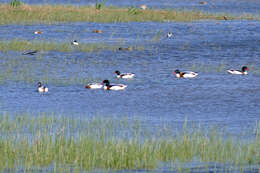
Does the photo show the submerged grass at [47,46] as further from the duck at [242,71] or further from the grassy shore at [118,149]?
the grassy shore at [118,149]

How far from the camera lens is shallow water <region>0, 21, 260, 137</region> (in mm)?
21781

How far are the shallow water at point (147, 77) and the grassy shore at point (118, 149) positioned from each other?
89.3 inches

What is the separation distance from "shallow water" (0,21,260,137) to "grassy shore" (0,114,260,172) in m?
2.27

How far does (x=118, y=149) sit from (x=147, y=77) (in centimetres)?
1460

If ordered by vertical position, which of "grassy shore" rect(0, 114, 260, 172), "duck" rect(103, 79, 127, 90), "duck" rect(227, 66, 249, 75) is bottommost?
"duck" rect(227, 66, 249, 75)

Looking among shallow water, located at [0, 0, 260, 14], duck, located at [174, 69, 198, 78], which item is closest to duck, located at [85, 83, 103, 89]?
duck, located at [174, 69, 198, 78]

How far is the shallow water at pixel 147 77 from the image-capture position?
71.5ft

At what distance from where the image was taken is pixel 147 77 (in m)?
29.5

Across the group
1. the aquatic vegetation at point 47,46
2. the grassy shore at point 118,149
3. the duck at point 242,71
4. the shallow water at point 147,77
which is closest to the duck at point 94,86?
the shallow water at point 147,77

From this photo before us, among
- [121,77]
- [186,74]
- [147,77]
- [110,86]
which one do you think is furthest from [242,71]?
[110,86]

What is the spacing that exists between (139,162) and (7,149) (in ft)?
8.62

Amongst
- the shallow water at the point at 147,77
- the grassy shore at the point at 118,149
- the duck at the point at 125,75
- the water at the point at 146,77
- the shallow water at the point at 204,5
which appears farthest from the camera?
the shallow water at the point at 204,5

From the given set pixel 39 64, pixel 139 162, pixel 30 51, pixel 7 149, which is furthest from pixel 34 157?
pixel 30 51

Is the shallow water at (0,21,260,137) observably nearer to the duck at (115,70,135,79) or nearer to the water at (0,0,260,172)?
the water at (0,0,260,172)
